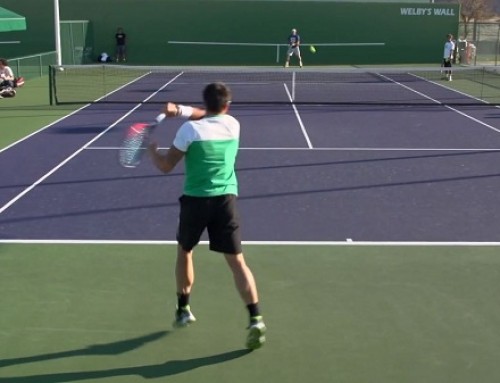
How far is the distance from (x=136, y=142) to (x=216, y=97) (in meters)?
0.65

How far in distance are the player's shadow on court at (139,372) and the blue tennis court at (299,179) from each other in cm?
275

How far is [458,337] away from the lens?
509cm

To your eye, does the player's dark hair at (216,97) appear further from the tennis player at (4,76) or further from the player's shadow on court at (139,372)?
the tennis player at (4,76)

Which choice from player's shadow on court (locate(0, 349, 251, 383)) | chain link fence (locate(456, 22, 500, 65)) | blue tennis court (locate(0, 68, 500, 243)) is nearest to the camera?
player's shadow on court (locate(0, 349, 251, 383))

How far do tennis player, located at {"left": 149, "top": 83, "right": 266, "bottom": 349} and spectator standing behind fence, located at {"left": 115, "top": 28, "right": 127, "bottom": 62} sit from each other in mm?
31322

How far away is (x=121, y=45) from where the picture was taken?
35.1 m

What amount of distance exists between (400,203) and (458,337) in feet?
13.1

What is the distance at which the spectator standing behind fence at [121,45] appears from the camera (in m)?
34.9

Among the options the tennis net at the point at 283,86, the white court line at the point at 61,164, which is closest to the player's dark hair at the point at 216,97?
the white court line at the point at 61,164

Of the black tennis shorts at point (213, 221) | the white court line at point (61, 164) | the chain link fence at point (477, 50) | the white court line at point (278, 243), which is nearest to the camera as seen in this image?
the black tennis shorts at point (213, 221)

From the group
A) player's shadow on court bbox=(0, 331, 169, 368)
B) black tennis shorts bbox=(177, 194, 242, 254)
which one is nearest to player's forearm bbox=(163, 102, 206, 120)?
black tennis shorts bbox=(177, 194, 242, 254)

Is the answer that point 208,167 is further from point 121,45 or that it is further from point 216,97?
point 121,45

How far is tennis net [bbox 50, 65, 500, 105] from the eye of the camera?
800 inches

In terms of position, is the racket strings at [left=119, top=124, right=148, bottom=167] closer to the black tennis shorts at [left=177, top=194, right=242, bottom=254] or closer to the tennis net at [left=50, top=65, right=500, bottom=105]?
the black tennis shorts at [left=177, top=194, right=242, bottom=254]
